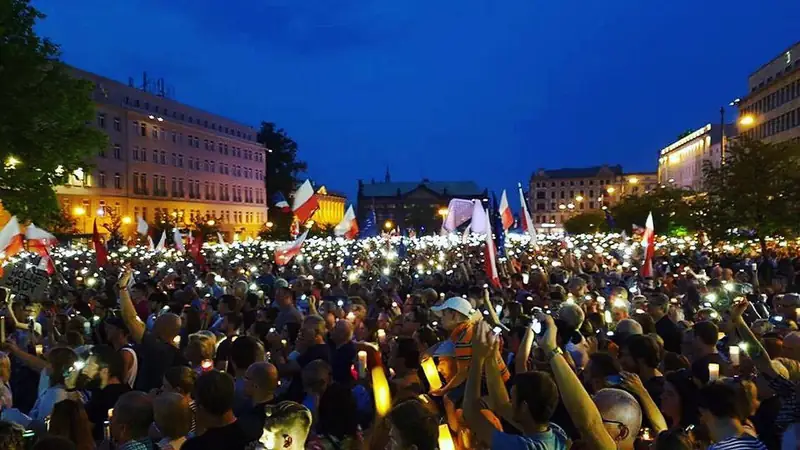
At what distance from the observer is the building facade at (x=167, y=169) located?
70438 millimetres

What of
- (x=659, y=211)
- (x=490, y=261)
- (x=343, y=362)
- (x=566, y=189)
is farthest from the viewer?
(x=566, y=189)

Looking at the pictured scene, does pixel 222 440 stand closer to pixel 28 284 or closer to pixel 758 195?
pixel 28 284

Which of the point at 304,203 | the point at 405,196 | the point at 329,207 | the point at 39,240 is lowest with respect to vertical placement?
the point at 39,240

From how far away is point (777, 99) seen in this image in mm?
75000

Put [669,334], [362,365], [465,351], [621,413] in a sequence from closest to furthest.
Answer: [621,413], [465,351], [362,365], [669,334]

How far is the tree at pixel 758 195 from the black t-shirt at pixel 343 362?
2120 centimetres

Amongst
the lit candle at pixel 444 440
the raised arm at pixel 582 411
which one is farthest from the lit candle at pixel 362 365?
the raised arm at pixel 582 411

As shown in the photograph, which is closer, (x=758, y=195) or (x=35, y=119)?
(x=35, y=119)

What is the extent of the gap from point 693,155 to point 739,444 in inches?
4609

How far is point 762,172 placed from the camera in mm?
26016

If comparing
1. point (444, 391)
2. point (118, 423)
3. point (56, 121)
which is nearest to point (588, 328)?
point (444, 391)

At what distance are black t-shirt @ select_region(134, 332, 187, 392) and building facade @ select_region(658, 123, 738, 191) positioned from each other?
3390 inches

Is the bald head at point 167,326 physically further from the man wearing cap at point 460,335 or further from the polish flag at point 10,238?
the polish flag at point 10,238

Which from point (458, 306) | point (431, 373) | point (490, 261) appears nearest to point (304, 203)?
point (490, 261)
